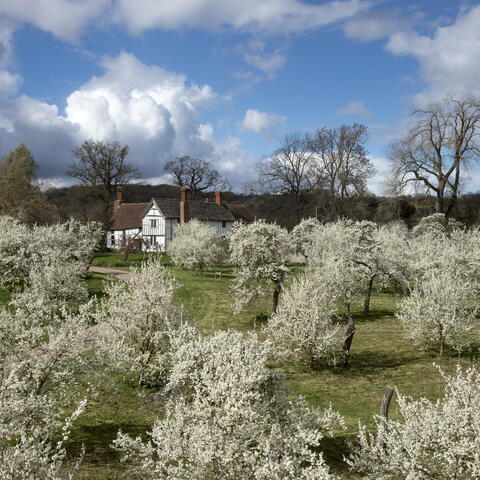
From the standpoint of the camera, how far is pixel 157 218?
2451 inches

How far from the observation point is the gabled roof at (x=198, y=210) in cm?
6203

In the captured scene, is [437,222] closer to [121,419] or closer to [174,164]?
[121,419]

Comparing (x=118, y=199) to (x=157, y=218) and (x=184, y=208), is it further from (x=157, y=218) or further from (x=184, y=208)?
(x=184, y=208)

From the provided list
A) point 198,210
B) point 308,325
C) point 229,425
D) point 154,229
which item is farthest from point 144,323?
point 198,210

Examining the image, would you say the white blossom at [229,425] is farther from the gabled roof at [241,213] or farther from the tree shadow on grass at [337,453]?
the gabled roof at [241,213]

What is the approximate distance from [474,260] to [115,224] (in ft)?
171

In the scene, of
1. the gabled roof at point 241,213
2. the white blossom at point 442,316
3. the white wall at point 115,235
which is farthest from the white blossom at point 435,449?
the gabled roof at point 241,213

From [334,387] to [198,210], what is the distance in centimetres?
5229

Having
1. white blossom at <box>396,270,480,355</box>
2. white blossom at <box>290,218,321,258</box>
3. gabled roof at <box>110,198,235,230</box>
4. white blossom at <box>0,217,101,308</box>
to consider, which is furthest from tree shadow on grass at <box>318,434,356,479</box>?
gabled roof at <box>110,198,235,230</box>

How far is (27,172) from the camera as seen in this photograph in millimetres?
54656

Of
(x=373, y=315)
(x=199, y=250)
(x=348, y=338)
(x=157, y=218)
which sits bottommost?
(x=373, y=315)

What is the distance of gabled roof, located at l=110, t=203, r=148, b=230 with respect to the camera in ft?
210

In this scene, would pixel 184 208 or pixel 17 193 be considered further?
pixel 184 208

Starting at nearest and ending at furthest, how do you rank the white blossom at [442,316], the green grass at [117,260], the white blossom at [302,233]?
the white blossom at [442,316], the white blossom at [302,233], the green grass at [117,260]
